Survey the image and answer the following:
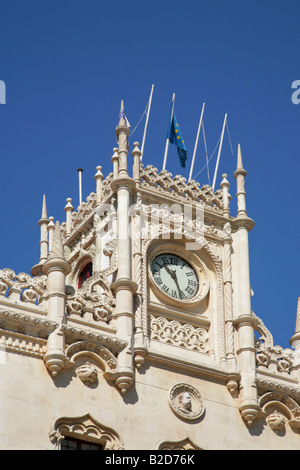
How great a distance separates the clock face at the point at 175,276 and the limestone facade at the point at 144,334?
41 mm

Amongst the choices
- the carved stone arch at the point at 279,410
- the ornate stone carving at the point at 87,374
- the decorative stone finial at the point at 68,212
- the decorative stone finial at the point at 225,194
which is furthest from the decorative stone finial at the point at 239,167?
the ornate stone carving at the point at 87,374

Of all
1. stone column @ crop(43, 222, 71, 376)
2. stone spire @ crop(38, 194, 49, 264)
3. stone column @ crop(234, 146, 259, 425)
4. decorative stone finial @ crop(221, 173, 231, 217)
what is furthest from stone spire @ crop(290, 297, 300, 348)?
stone spire @ crop(38, 194, 49, 264)

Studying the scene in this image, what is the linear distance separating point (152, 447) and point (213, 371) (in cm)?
332

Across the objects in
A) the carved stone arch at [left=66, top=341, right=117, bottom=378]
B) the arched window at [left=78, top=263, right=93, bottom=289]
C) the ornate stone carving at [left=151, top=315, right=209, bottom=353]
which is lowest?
the carved stone arch at [left=66, top=341, right=117, bottom=378]

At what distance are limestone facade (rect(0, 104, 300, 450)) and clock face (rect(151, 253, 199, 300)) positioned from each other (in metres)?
0.04

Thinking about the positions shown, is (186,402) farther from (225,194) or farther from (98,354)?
(225,194)

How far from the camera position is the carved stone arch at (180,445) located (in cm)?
3519

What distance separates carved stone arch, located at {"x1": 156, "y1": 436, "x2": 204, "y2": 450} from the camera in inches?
1385

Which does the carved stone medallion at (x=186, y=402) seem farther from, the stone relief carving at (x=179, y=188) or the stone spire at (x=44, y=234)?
the stone spire at (x=44, y=234)

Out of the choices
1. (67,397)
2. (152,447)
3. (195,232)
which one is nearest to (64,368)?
(67,397)

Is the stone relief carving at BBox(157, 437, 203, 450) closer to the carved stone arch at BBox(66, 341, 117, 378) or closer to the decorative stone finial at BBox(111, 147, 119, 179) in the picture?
the carved stone arch at BBox(66, 341, 117, 378)

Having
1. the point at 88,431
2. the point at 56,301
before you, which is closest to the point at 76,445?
the point at 88,431

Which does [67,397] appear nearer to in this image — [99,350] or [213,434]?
[99,350]

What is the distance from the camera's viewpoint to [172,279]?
127 feet
